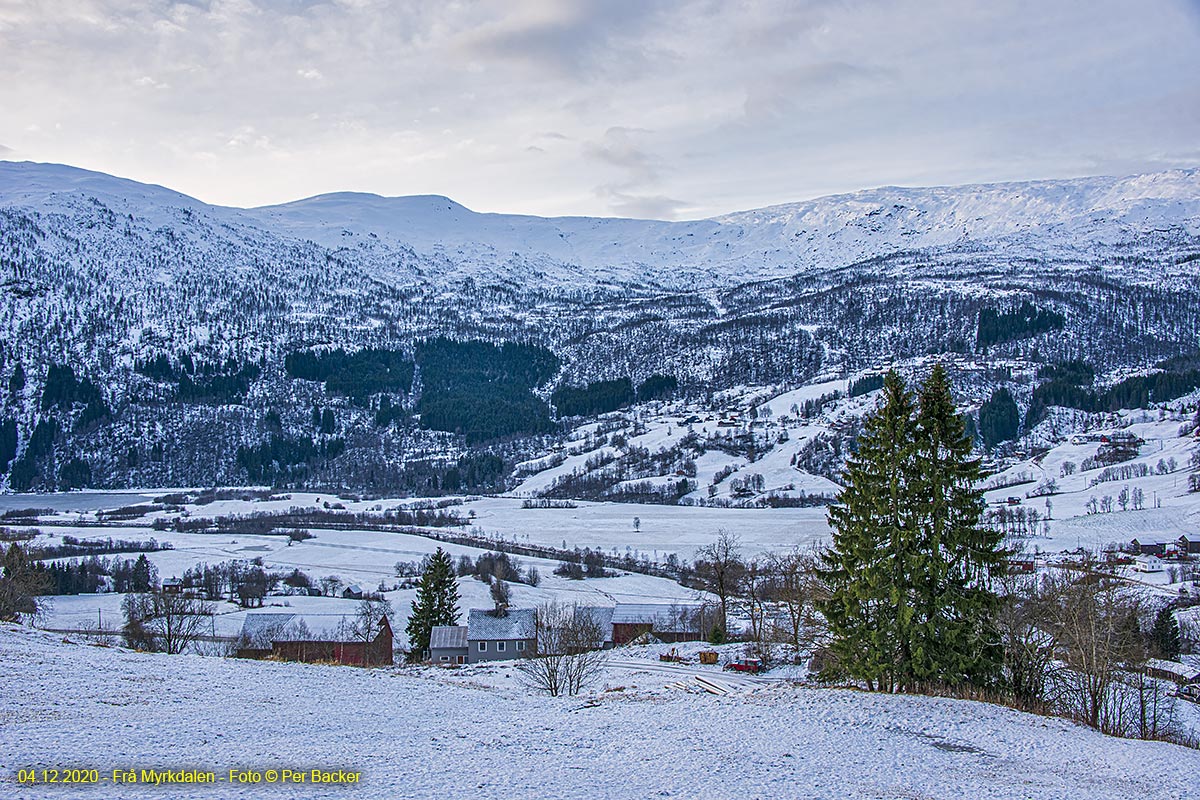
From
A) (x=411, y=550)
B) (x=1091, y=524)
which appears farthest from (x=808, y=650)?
(x=1091, y=524)

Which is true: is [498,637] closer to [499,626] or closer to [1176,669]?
[499,626]

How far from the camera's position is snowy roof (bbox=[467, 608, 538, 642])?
62844 millimetres

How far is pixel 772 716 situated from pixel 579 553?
100603 millimetres

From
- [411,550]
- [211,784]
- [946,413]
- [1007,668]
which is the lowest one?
[411,550]

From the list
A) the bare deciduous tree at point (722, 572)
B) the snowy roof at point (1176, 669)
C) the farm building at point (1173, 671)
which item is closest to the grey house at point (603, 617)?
the bare deciduous tree at point (722, 572)

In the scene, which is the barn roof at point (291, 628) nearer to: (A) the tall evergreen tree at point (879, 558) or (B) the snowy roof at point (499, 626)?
(B) the snowy roof at point (499, 626)

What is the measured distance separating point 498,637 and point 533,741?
156ft

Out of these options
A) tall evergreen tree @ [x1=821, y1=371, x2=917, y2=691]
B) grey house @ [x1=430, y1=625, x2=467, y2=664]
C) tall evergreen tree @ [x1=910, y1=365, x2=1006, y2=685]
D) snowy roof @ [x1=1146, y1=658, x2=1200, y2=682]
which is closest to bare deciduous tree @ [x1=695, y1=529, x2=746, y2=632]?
grey house @ [x1=430, y1=625, x2=467, y2=664]

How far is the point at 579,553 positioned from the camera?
119750 millimetres

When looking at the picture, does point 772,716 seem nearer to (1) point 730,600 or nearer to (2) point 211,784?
(2) point 211,784

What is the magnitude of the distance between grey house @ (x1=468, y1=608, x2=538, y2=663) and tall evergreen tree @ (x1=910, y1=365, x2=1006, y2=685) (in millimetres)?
40095

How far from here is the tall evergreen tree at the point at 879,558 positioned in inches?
993

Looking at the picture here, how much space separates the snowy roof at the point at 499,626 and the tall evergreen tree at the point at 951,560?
41.6 m

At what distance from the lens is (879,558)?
25.9 metres
